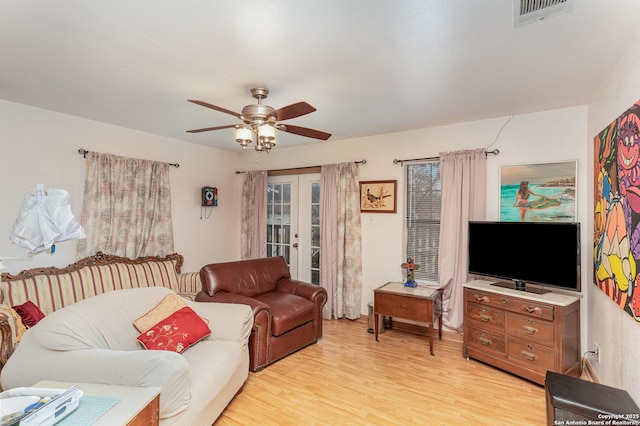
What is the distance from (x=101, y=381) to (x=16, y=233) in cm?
91

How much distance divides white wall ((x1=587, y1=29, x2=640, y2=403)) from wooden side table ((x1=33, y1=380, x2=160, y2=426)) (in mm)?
2499

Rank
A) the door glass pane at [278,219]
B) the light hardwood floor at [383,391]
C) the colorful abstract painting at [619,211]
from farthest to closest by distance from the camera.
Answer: the door glass pane at [278,219]
the light hardwood floor at [383,391]
the colorful abstract painting at [619,211]

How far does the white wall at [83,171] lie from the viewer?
119 inches

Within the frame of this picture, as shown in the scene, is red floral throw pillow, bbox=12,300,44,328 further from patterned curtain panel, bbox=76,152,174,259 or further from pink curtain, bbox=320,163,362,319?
pink curtain, bbox=320,163,362,319

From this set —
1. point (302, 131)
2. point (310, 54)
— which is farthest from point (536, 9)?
point (302, 131)

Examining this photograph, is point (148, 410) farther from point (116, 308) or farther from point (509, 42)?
point (509, 42)

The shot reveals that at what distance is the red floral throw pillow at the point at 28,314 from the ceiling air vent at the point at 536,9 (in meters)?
3.74

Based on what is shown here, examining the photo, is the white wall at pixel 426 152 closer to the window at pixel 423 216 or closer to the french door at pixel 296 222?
the window at pixel 423 216

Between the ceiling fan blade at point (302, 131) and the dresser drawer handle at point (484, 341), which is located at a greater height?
the ceiling fan blade at point (302, 131)

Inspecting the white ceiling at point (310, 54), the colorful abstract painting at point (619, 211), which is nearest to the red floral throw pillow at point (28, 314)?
the white ceiling at point (310, 54)

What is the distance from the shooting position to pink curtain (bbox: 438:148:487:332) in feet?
11.3

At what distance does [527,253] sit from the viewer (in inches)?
114

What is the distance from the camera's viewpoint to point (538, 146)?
10.5 feet

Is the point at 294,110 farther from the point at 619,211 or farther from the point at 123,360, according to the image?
the point at 619,211
